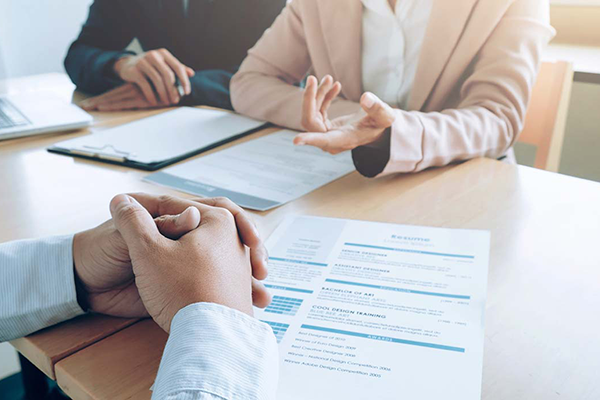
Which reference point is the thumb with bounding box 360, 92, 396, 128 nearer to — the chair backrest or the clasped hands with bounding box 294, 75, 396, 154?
the clasped hands with bounding box 294, 75, 396, 154

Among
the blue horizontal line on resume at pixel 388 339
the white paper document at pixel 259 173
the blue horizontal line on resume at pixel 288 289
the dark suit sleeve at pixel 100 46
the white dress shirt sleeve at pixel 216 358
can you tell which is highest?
the dark suit sleeve at pixel 100 46

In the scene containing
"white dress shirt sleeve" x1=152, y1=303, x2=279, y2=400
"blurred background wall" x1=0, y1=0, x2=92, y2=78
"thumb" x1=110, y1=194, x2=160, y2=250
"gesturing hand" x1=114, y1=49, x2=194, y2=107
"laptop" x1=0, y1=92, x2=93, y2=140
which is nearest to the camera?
"white dress shirt sleeve" x1=152, y1=303, x2=279, y2=400

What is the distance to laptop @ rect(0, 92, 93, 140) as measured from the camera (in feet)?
3.91

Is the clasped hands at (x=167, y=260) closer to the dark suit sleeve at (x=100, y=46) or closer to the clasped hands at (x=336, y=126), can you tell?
the clasped hands at (x=336, y=126)

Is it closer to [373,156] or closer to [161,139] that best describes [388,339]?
[373,156]

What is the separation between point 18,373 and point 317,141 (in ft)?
4.94

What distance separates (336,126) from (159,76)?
2.02 ft

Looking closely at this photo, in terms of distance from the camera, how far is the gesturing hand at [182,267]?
0.49 m

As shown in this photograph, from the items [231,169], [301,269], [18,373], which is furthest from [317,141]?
[18,373]

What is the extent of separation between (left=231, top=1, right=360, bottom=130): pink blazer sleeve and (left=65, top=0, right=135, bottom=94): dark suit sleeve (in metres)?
0.42

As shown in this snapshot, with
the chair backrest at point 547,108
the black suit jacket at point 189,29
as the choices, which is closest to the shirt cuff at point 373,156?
the chair backrest at point 547,108

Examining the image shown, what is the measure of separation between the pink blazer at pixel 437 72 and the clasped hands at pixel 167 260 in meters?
0.40

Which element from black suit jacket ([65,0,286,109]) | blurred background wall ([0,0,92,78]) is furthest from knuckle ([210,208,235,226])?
blurred background wall ([0,0,92,78])

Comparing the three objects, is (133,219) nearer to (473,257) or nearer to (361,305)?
(361,305)
